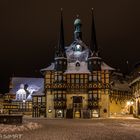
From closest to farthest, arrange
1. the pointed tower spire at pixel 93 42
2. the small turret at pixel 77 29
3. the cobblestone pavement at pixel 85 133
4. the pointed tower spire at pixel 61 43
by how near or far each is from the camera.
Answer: the cobblestone pavement at pixel 85 133 < the pointed tower spire at pixel 93 42 < the pointed tower spire at pixel 61 43 < the small turret at pixel 77 29

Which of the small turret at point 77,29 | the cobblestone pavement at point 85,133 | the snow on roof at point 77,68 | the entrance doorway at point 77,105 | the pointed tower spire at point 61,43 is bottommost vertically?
the cobblestone pavement at point 85,133

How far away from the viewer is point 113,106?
362ft

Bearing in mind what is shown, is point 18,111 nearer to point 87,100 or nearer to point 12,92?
point 12,92

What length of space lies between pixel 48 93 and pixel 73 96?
606 cm

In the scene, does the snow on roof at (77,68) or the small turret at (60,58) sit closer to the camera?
the snow on roof at (77,68)

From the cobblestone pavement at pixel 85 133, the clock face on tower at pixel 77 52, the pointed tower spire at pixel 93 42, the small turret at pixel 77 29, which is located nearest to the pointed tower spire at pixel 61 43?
the clock face on tower at pixel 77 52

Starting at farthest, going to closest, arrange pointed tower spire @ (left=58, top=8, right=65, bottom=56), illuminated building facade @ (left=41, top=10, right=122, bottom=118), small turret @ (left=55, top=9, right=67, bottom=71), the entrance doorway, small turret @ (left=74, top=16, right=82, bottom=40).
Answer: small turret @ (left=74, top=16, right=82, bottom=40) < pointed tower spire @ (left=58, top=8, right=65, bottom=56) < small turret @ (left=55, top=9, right=67, bottom=71) < the entrance doorway < illuminated building facade @ (left=41, top=10, right=122, bottom=118)

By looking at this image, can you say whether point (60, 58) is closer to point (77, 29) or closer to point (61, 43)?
point (61, 43)

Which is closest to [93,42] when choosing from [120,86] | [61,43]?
[61,43]

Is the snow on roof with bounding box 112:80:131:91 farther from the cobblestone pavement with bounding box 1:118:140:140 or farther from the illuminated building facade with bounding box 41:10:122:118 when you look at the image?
the cobblestone pavement with bounding box 1:118:140:140

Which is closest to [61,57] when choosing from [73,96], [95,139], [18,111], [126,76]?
[73,96]

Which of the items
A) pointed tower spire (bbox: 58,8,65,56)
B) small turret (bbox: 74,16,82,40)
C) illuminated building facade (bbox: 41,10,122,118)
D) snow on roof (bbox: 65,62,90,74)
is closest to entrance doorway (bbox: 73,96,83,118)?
illuminated building facade (bbox: 41,10,122,118)

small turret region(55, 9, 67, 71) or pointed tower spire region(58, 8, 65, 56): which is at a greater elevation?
pointed tower spire region(58, 8, 65, 56)

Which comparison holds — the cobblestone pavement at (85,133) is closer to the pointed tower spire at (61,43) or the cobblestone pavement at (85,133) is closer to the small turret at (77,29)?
the pointed tower spire at (61,43)
